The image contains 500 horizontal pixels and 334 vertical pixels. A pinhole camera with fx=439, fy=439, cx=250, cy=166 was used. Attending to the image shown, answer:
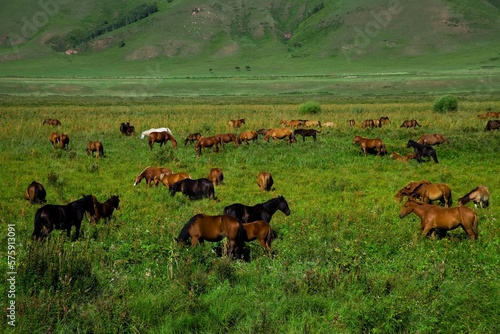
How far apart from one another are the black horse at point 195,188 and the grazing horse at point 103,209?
2.32 m

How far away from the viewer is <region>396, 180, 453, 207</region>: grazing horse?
11.9 meters

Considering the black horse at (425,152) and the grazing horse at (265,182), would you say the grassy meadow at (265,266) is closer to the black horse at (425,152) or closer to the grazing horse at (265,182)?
the grazing horse at (265,182)

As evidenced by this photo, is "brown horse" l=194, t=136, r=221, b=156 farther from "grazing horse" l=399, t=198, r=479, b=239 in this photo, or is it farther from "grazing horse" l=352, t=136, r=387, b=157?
"grazing horse" l=399, t=198, r=479, b=239

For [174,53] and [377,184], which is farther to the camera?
[174,53]

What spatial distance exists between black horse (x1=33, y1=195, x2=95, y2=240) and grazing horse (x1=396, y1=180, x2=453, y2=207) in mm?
8443

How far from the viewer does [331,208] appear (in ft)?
38.8

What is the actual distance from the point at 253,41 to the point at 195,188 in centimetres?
17488

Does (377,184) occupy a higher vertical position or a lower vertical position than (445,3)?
lower

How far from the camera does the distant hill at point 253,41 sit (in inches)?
5330

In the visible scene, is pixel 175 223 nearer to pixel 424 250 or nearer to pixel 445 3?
pixel 424 250

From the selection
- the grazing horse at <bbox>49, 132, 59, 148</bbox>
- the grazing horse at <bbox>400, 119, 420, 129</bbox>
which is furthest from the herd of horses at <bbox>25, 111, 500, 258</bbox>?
the grazing horse at <bbox>400, 119, 420, 129</bbox>

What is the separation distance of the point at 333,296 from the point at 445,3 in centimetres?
19395

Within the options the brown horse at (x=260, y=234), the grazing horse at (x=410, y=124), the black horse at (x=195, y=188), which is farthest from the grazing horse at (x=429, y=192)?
the grazing horse at (x=410, y=124)

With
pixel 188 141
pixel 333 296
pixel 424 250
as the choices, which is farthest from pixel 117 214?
pixel 188 141
